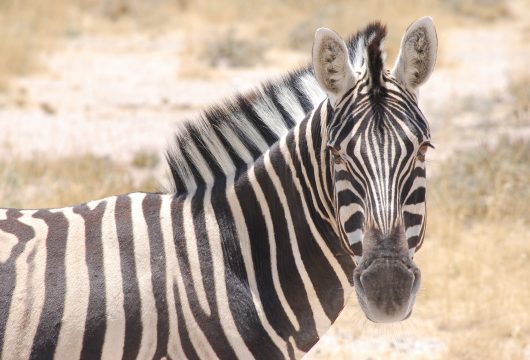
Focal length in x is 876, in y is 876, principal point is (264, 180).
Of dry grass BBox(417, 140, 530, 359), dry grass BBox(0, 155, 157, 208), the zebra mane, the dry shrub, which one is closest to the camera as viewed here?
the zebra mane

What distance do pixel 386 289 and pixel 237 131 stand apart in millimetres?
986

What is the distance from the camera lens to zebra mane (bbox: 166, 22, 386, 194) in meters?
3.52

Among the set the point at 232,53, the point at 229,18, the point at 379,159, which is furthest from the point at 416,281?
the point at 229,18

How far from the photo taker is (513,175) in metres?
8.14

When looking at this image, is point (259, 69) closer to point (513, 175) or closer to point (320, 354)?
point (513, 175)

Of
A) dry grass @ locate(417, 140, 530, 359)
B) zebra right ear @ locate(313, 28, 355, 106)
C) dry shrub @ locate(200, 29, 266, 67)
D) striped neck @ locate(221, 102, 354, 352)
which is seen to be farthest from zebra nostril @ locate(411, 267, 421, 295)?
dry shrub @ locate(200, 29, 266, 67)

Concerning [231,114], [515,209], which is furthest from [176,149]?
[515,209]

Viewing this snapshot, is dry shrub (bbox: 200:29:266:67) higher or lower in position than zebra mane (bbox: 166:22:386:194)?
higher

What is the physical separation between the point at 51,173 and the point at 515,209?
14.2 feet

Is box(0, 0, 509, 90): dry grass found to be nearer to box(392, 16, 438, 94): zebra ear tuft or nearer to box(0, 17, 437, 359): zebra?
box(0, 17, 437, 359): zebra

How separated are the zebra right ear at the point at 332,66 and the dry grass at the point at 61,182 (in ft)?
14.4

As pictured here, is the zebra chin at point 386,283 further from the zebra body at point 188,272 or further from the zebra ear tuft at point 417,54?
the zebra ear tuft at point 417,54

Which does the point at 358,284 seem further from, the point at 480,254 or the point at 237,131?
the point at 480,254

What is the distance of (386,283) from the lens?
290cm
